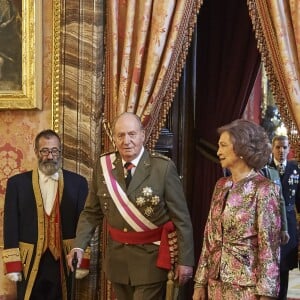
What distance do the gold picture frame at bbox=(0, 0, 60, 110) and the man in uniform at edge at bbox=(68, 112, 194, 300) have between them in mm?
978

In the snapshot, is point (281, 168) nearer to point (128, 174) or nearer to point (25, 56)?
point (128, 174)

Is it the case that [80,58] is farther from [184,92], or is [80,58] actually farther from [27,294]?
[27,294]

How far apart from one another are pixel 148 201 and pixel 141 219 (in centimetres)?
9

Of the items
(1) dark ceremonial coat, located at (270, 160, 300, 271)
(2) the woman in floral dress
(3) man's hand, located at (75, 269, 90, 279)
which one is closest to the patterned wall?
(3) man's hand, located at (75, 269, 90, 279)

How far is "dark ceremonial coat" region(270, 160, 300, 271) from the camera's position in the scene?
13.9ft

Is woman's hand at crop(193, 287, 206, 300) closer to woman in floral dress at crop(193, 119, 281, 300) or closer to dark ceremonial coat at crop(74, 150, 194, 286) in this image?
woman in floral dress at crop(193, 119, 281, 300)

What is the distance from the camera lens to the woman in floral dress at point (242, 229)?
2551mm

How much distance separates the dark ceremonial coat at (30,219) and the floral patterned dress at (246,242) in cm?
98

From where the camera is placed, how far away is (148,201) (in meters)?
2.94

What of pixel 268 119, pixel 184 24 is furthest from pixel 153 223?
pixel 268 119

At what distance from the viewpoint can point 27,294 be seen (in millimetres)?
3336

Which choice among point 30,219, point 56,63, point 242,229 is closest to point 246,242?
point 242,229

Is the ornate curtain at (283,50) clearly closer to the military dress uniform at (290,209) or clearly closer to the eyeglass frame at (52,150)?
the military dress uniform at (290,209)

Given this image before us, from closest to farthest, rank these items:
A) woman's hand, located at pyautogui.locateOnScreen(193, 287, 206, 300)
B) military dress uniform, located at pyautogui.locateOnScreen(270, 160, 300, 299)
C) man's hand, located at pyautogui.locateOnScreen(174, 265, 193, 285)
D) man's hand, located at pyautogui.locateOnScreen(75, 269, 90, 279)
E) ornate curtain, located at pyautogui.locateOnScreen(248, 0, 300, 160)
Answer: woman's hand, located at pyautogui.locateOnScreen(193, 287, 206, 300) < man's hand, located at pyautogui.locateOnScreen(174, 265, 193, 285) < ornate curtain, located at pyautogui.locateOnScreen(248, 0, 300, 160) < man's hand, located at pyautogui.locateOnScreen(75, 269, 90, 279) < military dress uniform, located at pyautogui.locateOnScreen(270, 160, 300, 299)
